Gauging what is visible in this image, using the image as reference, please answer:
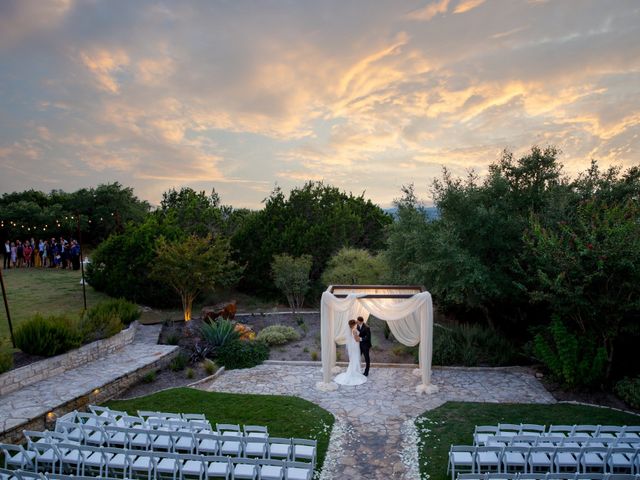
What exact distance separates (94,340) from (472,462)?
11.8 metres

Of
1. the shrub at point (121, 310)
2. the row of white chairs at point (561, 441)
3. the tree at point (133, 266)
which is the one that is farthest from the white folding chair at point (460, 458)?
the tree at point (133, 266)

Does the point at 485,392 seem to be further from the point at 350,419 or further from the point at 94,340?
the point at 94,340

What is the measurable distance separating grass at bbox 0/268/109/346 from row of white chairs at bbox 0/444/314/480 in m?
7.13

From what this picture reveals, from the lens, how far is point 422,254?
1484 cm

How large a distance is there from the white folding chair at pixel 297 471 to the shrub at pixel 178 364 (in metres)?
7.61

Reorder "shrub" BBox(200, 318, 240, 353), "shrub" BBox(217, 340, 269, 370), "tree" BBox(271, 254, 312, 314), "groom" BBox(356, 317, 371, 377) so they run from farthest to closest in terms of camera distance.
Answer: "tree" BBox(271, 254, 312, 314) → "shrub" BBox(200, 318, 240, 353) → "shrub" BBox(217, 340, 269, 370) → "groom" BBox(356, 317, 371, 377)

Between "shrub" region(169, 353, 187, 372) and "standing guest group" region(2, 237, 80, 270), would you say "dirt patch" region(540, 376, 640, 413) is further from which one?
"standing guest group" region(2, 237, 80, 270)

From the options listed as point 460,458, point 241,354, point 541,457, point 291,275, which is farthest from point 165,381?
point 541,457

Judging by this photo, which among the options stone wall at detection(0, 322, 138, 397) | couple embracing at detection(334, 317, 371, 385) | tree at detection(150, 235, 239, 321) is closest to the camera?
stone wall at detection(0, 322, 138, 397)

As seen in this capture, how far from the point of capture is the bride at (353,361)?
1255 centimetres

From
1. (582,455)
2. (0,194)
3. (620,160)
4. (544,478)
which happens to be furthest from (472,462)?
(0,194)

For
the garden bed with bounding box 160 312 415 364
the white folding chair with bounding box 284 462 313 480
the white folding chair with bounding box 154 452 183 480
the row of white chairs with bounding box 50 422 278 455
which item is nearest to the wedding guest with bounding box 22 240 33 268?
the garden bed with bounding box 160 312 415 364

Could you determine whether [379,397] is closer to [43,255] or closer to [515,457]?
[515,457]

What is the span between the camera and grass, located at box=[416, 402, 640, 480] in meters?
9.04
